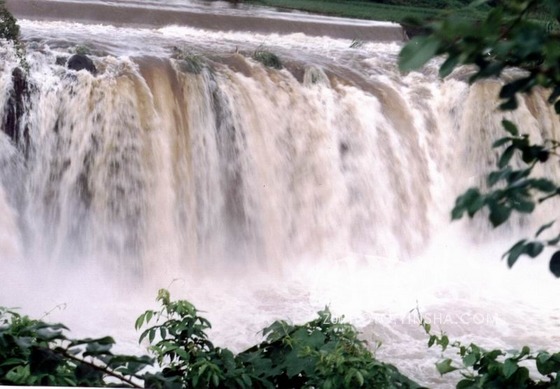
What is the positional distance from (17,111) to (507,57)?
1.64 m

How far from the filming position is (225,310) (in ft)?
6.59

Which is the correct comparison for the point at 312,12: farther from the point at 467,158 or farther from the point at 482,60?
the point at 482,60

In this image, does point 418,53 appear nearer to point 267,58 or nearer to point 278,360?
point 278,360

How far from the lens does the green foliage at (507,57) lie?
0.63 m

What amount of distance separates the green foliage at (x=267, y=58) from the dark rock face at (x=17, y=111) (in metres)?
0.56

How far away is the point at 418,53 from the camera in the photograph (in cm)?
62

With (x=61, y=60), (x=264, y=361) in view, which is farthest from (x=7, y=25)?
(x=264, y=361)

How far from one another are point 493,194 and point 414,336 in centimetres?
140

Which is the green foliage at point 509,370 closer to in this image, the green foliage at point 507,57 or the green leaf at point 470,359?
the green leaf at point 470,359

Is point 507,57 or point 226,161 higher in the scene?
point 507,57

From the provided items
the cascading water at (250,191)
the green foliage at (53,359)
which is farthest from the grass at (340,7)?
the green foliage at (53,359)

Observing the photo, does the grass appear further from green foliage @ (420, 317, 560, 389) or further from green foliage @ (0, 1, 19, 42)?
green foliage @ (420, 317, 560, 389)

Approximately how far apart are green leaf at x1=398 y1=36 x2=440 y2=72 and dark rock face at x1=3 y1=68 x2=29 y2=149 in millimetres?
1565

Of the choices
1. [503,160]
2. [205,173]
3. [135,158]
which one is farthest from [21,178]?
[503,160]
